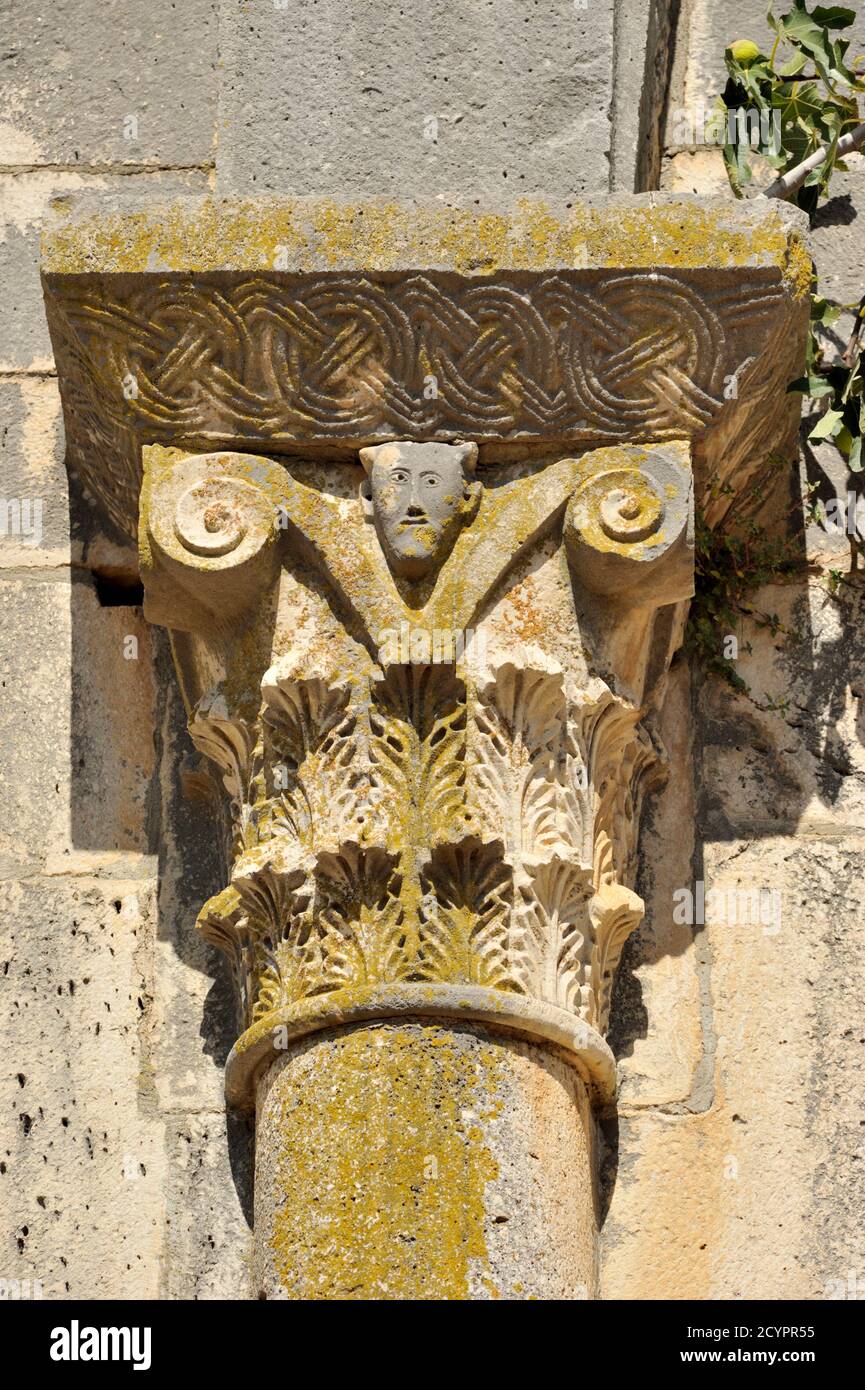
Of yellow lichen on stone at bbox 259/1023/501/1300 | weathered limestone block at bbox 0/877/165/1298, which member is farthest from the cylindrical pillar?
weathered limestone block at bbox 0/877/165/1298

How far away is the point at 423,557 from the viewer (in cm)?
427

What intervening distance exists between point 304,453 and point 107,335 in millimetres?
350

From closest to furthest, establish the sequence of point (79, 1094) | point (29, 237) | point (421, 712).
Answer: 1. point (421, 712)
2. point (79, 1094)
3. point (29, 237)

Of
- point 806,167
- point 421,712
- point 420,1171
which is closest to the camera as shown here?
point 420,1171

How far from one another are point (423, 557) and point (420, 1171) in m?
0.93

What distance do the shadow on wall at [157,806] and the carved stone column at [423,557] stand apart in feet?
0.50

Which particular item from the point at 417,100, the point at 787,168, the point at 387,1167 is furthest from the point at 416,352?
the point at 387,1167

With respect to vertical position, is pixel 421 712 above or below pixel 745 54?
below

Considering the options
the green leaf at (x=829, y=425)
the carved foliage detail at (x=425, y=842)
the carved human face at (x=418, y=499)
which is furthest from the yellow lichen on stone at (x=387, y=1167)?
the green leaf at (x=829, y=425)

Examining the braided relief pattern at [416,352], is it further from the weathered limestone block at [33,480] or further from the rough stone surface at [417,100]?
the weathered limestone block at [33,480]

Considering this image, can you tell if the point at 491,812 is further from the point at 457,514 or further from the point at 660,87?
the point at 660,87

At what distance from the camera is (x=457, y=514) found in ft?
14.2

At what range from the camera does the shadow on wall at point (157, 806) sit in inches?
177

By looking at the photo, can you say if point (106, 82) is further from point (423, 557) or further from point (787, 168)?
point (423, 557)
